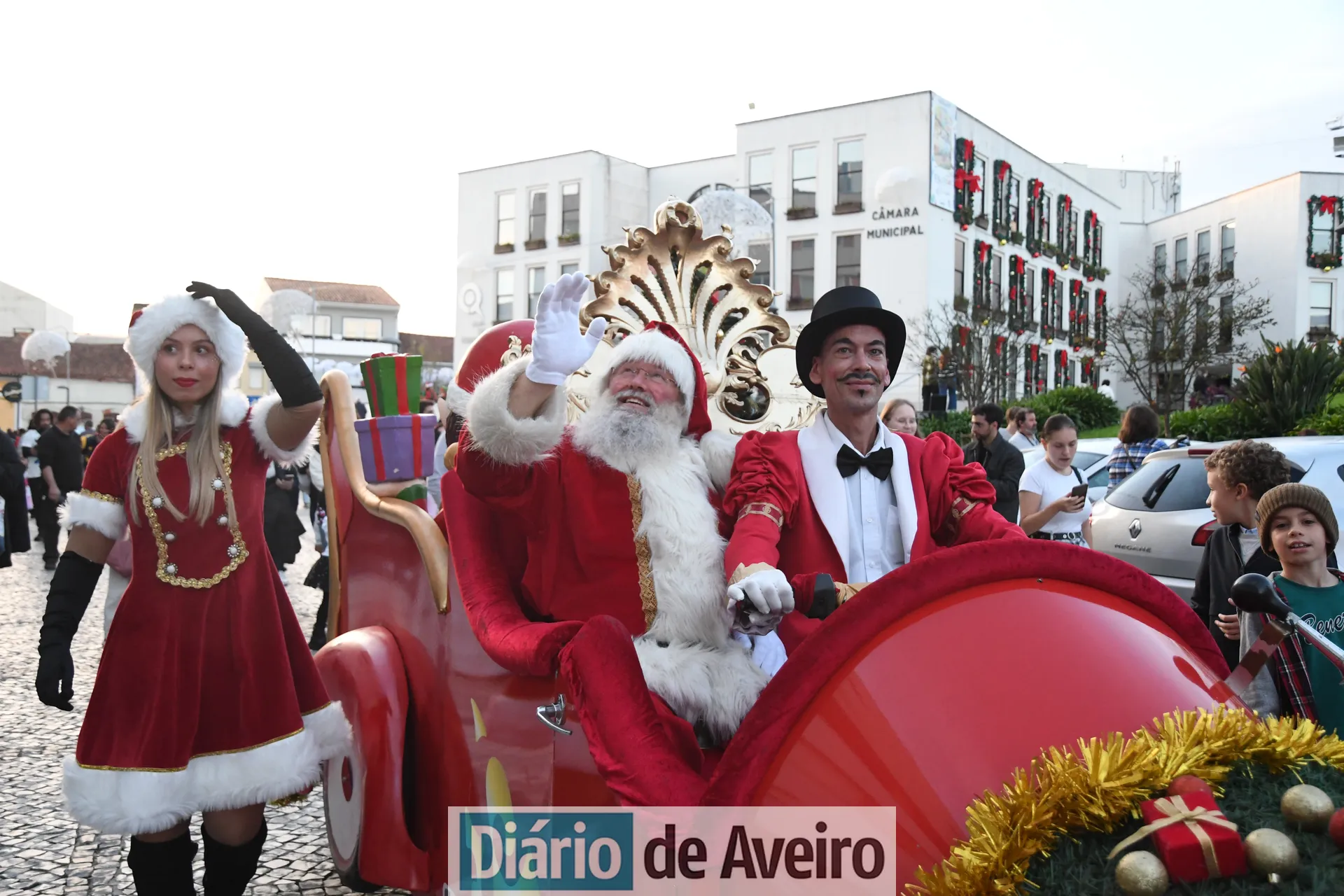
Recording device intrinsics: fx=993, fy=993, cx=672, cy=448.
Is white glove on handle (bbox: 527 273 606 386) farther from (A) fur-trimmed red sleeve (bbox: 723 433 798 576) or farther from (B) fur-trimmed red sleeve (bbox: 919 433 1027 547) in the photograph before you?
(B) fur-trimmed red sleeve (bbox: 919 433 1027 547)

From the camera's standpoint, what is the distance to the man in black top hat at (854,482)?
96.3 inches

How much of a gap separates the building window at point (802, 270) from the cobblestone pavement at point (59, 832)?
22459mm

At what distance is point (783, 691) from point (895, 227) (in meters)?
25.0

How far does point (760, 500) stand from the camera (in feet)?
7.73

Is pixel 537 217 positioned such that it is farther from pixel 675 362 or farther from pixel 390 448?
pixel 675 362

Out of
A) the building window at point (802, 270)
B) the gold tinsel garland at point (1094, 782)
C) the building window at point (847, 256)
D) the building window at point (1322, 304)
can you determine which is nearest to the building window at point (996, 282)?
the building window at point (847, 256)

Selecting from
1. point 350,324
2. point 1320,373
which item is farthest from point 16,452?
point 350,324

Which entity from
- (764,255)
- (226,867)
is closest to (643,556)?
(226,867)

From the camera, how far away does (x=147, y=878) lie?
2.38 meters

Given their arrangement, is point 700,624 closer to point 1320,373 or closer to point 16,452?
point 16,452

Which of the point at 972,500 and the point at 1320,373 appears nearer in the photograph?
the point at 972,500

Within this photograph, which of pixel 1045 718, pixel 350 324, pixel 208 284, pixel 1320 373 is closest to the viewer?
pixel 1045 718

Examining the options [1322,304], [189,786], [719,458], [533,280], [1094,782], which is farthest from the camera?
[533,280]

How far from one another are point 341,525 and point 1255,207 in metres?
35.8
